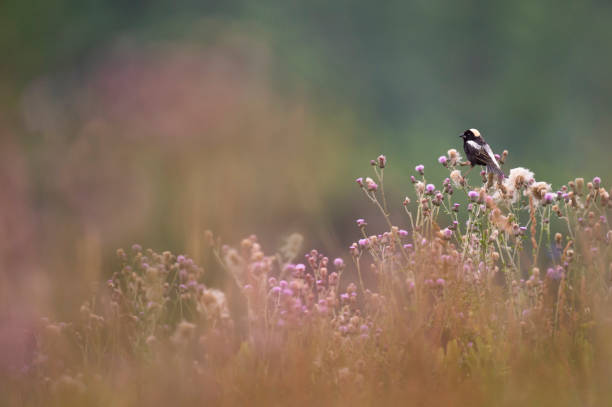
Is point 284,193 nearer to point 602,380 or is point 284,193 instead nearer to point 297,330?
point 297,330

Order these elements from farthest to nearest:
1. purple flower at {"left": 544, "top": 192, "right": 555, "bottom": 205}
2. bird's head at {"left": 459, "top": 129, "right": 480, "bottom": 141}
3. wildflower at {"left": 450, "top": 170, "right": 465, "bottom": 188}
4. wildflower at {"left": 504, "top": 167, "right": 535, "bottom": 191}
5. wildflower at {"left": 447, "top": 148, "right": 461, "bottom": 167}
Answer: bird's head at {"left": 459, "top": 129, "right": 480, "bottom": 141} → wildflower at {"left": 447, "top": 148, "right": 461, "bottom": 167} → wildflower at {"left": 450, "top": 170, "right": 465, "bottom": 188} → wildflower at {"left": 504, "top": 167, "right": 535, "bottom": 191} → purple flower at {"left": 544, "top": 192, "right": 555, "bottom": 205}

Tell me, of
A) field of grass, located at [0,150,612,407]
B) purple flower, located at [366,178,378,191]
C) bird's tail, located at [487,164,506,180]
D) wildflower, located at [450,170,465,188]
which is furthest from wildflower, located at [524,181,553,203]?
purple flower, located at [366,178,378,191]

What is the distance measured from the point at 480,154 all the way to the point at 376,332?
0.90 meters

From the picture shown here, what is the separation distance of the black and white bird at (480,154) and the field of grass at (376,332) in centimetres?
6

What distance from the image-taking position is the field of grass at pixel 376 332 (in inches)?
75.2

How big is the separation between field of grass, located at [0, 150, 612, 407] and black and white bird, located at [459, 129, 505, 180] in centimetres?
6

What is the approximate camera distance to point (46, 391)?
220 cm

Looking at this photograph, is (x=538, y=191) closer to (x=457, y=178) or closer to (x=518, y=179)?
(x=518, y=179)

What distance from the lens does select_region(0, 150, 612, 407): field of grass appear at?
75.2 inches

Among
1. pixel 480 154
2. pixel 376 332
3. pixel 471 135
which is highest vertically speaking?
pixel 471 135

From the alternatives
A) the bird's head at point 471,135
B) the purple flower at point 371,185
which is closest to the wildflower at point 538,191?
the bird's head at point 471,135

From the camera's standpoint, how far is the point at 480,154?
276 cm

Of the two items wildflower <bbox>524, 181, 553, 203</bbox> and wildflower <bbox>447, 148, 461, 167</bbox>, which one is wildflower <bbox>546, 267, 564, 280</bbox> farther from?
wildflower <bbox>447, 148, 461, 167</bbox>

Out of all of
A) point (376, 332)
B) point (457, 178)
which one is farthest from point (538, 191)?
point (376, 332)
